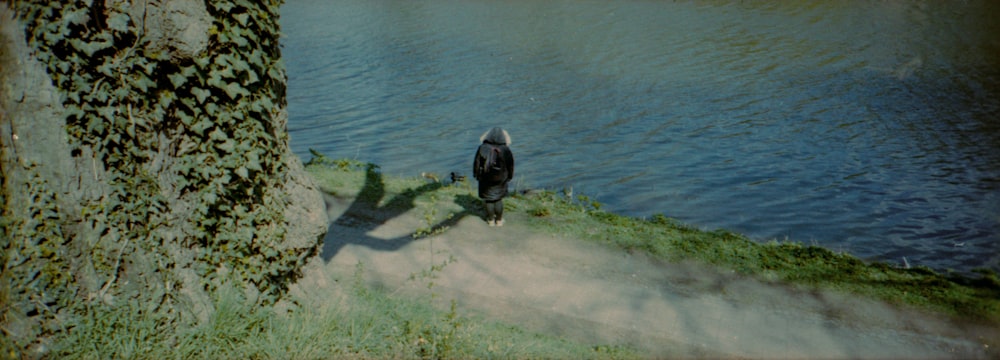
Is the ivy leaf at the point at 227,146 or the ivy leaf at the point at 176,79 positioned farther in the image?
the ivy leaf at the point at 227,146

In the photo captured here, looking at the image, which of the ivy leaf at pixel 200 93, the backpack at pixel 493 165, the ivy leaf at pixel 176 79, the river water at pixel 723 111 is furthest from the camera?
the river water at pixel 723 111

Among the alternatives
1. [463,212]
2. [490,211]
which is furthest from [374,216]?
[490,211]

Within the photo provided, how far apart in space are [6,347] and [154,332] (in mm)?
961

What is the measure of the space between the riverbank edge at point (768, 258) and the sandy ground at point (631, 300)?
0.27 meters

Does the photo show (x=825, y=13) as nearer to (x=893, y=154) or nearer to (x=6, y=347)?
(x=893, y=154)

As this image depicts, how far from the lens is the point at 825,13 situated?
28.0 m

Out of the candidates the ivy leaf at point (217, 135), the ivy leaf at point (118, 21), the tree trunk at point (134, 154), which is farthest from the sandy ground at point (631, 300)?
the ivy leaf at point (118, 21)

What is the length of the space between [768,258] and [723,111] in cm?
941

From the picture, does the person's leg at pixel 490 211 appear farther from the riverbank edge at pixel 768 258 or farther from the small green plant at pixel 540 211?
the small green plant at pixel 540 211

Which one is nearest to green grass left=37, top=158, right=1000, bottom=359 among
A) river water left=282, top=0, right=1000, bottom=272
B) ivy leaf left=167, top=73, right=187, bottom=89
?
ivy leaf left=167, top=73, right=187, bottom=89

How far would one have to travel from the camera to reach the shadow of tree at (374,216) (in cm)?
908

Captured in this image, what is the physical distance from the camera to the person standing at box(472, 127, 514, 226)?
950 cm

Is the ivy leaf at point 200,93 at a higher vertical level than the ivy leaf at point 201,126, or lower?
higher

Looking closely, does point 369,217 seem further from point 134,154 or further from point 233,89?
point 134,154
